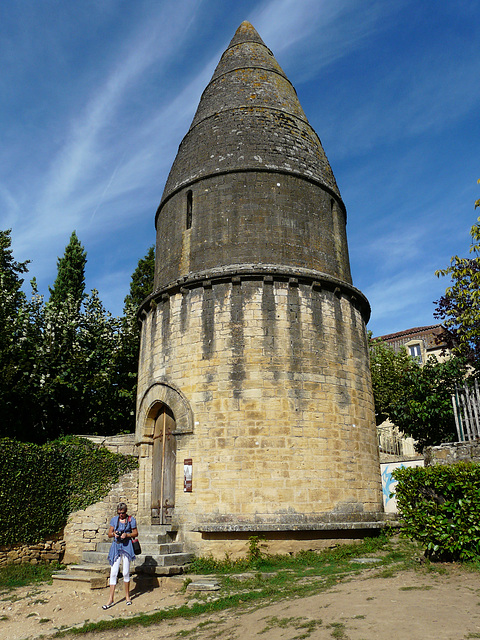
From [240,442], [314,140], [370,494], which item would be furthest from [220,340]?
[314,140]

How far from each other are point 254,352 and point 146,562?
184 inches

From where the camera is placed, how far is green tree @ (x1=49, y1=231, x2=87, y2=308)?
24.9 m

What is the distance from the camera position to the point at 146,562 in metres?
9.70

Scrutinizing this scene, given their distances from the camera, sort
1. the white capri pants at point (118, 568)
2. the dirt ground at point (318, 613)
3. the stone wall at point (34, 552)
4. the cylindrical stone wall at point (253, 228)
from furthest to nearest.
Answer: the cylindrical stone wall at point (253, 228) < the stone wall at point (34, 552) < the white capri pants at point (118, 568) < the dirt ground at point (318, 613)

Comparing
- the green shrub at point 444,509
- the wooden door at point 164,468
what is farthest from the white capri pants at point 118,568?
the green shrub at point 444,509

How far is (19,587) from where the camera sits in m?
9.91

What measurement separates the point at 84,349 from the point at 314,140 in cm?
1054

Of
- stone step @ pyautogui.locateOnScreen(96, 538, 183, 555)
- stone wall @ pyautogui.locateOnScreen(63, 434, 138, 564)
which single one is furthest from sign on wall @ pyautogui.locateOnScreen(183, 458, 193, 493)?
stone wall @ pyautogui.locateOnScreen(63, 434, 138, 564)

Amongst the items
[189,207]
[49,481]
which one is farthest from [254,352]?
[49,481]

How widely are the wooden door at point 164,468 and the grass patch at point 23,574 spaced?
251 cm

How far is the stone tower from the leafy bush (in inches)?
52.2

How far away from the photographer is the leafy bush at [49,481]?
38.5ft

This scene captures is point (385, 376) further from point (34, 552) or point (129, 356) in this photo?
point (34, 552)

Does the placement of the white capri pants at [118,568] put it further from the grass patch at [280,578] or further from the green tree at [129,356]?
the green tree at [129,356]
